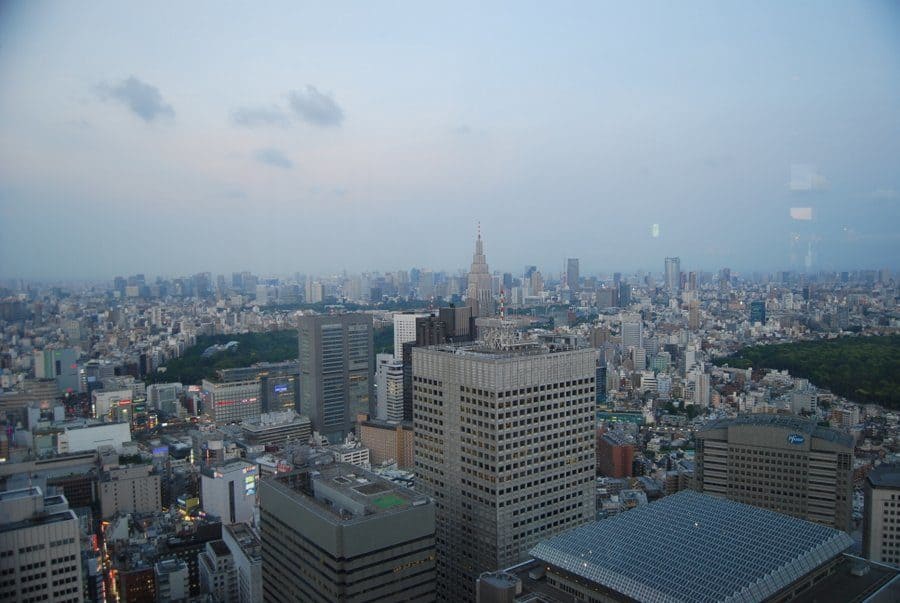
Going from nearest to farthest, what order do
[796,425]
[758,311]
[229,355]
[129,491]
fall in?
[796,425], [129,491], [758,311], [229,355]

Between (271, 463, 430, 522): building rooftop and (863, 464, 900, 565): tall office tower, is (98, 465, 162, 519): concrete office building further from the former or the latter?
(863, 464, 900, 565): tall office tower

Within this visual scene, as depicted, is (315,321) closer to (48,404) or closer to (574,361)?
(48,404)

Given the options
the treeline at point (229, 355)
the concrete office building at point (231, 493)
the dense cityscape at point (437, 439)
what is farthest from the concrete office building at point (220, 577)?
the treeline at point (229, 355)

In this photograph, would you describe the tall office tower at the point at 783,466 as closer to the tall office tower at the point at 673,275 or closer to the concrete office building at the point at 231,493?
the tall office tower at the point at 673,275

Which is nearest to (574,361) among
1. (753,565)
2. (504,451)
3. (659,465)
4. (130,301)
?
(504,451)

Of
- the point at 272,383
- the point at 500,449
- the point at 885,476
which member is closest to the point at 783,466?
the point at 885,476

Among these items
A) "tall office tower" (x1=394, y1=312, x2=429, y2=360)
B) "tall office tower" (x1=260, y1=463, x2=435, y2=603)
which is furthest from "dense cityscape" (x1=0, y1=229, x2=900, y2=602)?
"tall office tower" (x1=394, y1=312, x2=429, y2=360)

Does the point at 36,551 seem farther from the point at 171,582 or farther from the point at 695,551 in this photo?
the point at 695,551
